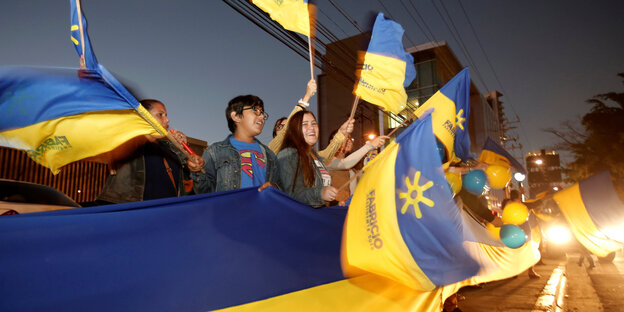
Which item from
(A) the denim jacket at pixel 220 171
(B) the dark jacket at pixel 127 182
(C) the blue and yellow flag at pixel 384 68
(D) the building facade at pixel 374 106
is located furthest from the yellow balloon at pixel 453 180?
(D) the building facade at pixel 374 106

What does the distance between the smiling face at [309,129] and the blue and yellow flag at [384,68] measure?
3.19ft

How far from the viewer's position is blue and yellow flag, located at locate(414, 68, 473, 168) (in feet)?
11.1

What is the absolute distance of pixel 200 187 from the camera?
117 inches

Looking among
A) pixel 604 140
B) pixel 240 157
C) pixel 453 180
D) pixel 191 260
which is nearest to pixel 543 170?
pixel 604 140

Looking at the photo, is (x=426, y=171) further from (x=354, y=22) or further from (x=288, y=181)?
(x=354, y=22)

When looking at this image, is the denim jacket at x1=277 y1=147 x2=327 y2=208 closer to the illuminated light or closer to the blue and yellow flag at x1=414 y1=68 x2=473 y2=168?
Result: the blue and yellow flag at x1=414 y1=68 x2=473 y2=168

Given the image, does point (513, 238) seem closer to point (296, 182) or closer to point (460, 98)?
point (460, 98)

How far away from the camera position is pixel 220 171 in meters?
3.03

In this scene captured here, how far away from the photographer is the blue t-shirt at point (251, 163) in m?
3.06

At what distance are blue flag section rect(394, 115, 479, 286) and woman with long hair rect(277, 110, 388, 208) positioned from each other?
534 mm

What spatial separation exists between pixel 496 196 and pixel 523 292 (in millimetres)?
39305

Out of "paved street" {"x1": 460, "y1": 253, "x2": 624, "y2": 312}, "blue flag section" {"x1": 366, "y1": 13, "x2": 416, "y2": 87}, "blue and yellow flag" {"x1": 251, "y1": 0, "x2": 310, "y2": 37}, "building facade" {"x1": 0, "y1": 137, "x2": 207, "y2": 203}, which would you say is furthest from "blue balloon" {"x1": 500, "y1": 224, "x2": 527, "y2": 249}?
"building facade" {"x1": 0, "y1": 137, "x2": 207, "y2": 203}

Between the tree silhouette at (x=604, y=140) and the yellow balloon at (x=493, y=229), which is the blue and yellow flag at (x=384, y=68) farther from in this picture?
the tree silhouette at (x=604, y=140)

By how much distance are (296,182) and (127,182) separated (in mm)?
1367
